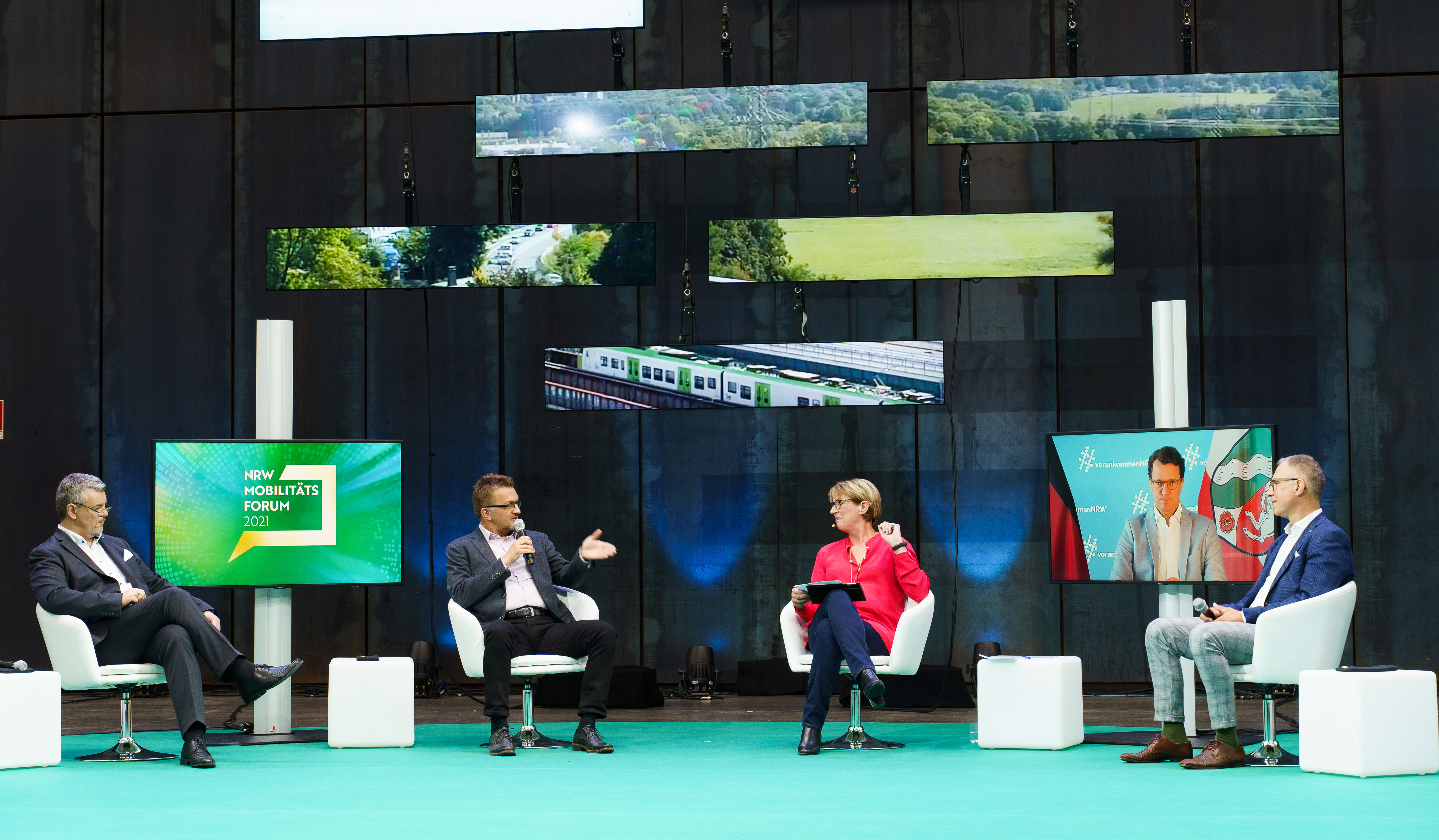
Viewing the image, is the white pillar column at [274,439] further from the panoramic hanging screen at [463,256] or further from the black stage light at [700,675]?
the black stage light at [700,675]

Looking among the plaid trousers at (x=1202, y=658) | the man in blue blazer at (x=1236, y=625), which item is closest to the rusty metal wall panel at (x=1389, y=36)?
the man in blue blazer at (x=1236, y=625)

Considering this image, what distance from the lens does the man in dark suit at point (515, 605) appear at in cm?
561

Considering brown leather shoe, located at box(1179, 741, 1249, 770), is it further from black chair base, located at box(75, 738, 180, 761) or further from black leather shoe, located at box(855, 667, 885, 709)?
black chair base, located at box(75, 738, 180, 761)

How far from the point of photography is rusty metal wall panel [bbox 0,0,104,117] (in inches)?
338

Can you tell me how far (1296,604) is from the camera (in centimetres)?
500

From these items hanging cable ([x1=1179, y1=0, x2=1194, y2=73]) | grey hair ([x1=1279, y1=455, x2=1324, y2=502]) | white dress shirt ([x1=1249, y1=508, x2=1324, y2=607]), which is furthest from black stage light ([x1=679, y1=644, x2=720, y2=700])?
hanging cable ([x1=1179, y1=0, x2=1194, y2=73])

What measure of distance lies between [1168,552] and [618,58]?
4028 mm

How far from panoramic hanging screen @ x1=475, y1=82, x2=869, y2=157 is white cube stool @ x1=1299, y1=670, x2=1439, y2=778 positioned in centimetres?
361

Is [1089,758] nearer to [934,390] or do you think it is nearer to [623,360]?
[934,390]

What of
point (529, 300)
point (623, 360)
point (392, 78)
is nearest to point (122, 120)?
point (392, 78)

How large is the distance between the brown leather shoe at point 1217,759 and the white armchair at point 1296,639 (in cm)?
7

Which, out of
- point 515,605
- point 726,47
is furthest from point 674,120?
point 515,605

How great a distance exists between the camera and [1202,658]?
507cm

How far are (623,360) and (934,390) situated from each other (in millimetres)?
1705
